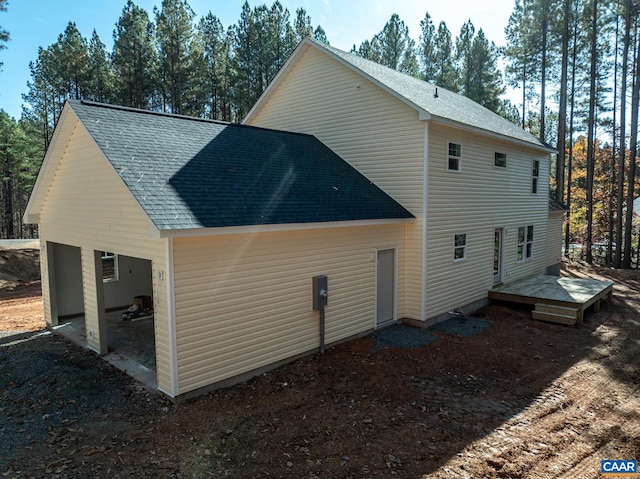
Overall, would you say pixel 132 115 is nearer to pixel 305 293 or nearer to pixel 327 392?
pixel 305 293

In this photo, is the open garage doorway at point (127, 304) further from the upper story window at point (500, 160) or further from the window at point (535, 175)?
the window at point (535, 175)

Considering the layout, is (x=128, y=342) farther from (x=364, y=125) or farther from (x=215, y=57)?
(x=215, y=57)

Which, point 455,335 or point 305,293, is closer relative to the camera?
point 305,293

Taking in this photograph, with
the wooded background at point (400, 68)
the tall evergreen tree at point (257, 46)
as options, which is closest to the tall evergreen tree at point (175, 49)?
the wooded background at point (400, 68)

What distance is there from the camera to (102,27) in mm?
Answer: 27328

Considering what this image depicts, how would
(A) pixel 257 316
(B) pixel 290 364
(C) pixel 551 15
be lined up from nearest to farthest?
(A) pixel 257 316 < (B) pixel 290 364 < (C) pixel 551 15

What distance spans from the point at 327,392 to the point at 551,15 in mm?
25211

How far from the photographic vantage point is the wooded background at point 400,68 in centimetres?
2217

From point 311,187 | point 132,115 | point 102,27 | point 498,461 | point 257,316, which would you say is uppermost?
point 102,27

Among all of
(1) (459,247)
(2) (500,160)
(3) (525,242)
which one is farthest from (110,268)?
(3) (525,242)

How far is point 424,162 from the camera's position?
10.0 m

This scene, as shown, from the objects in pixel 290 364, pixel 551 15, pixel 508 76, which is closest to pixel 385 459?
pixel 290 364

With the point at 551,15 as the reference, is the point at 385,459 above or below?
below

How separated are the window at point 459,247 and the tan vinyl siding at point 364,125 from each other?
69.7 inches
